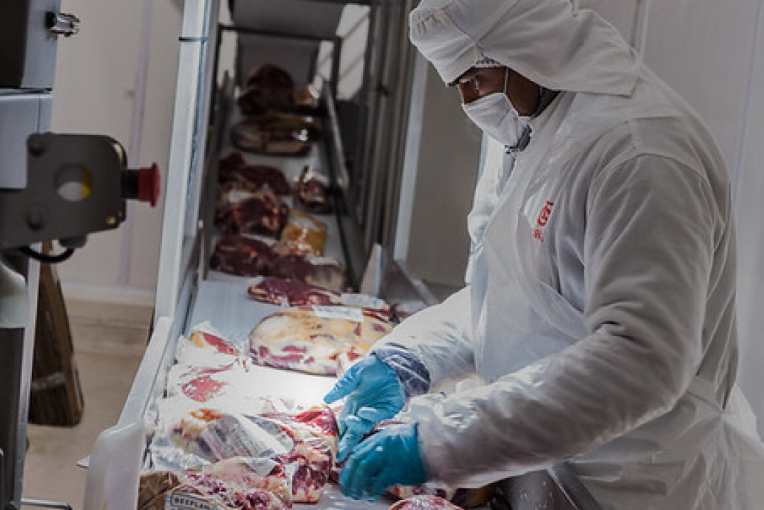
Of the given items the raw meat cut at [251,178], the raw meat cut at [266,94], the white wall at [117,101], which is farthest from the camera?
the raw meat cut at [266,94]

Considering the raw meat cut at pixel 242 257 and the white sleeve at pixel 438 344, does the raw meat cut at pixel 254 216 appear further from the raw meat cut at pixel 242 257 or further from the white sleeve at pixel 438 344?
the white sleeve at pixel 438 344

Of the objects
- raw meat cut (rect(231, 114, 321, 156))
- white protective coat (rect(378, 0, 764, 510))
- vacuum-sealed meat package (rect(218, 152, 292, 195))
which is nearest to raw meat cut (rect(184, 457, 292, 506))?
white protective coat (rect(378, 0, 764, 510))

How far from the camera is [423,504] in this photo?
1.64 metres

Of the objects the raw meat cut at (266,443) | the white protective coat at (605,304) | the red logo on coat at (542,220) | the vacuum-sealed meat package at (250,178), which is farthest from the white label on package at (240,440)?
the vacuum-sealed meat package at (250,178)

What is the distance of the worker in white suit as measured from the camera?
1364mm

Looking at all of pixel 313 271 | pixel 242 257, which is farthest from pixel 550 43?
pixel 242 257

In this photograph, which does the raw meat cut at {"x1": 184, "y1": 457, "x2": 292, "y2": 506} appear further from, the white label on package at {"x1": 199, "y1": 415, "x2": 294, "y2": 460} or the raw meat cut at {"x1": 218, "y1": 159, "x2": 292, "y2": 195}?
the raw meat cut at {"x1": 218, "y1": 159, "x2": 292, "y2": 195}

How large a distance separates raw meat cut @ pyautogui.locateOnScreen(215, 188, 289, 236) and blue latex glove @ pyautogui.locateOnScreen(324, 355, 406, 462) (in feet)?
7.68

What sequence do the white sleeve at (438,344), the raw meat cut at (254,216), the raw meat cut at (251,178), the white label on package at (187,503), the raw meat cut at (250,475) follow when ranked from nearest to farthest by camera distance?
the white label on package at (187,503), the raw meat cut at (250,475), the white sleeve at (438,344), the raw meat cut at (254,216), the raw meat cut at (251,178)

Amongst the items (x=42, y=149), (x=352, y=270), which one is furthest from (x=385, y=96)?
(x=42, y=149)

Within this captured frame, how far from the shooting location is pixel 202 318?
112 inches

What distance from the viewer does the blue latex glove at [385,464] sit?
1505 mm

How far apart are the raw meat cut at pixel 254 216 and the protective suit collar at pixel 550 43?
8.91 feet

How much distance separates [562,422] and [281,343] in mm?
1146
